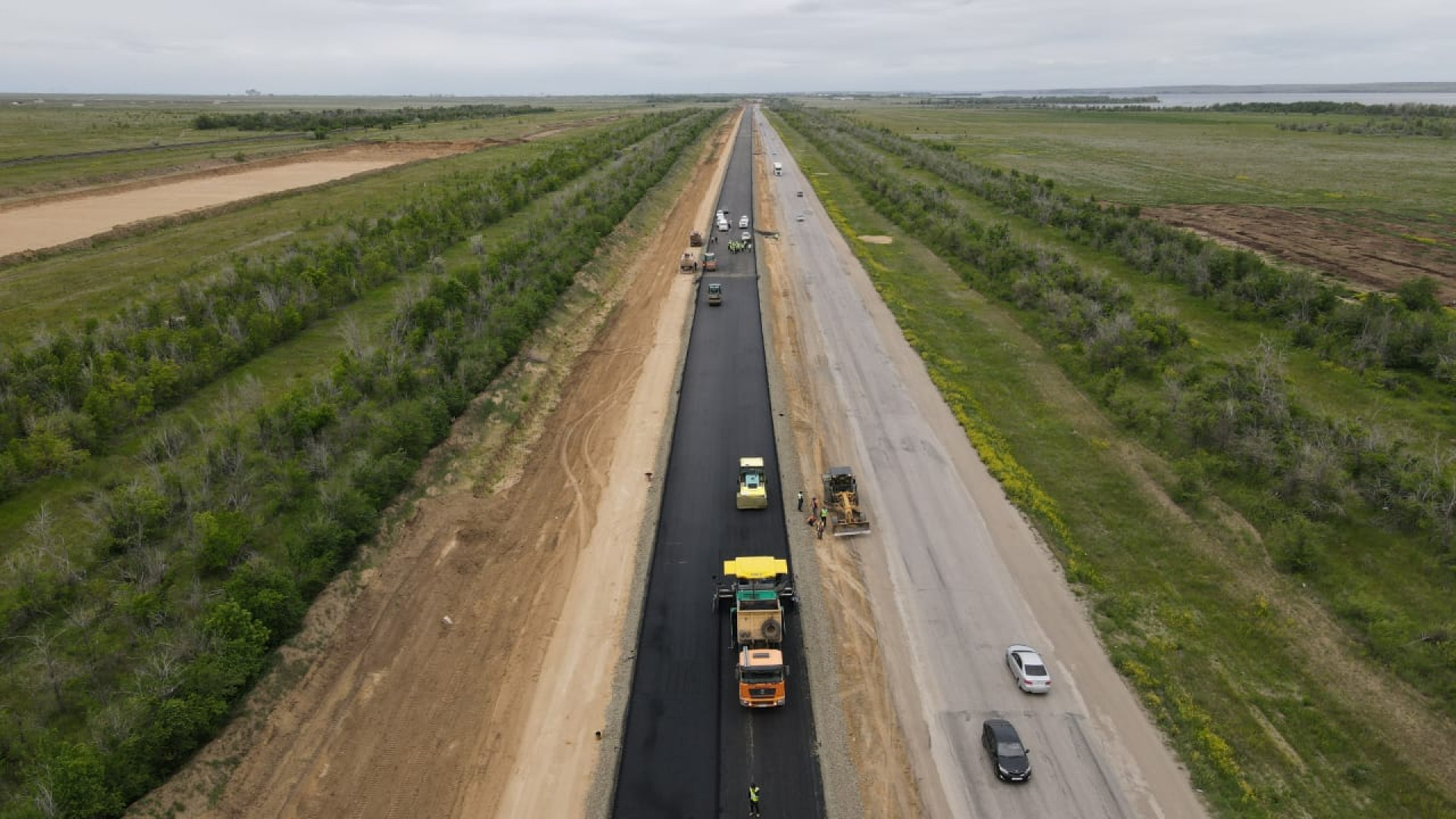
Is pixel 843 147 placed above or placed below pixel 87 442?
above

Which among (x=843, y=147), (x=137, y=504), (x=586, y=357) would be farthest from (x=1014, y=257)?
(x=843, y=147)

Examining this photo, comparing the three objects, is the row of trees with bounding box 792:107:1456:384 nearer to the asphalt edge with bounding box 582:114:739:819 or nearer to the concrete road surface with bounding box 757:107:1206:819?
the concrete road surface with bounding box 757:107:1206:819

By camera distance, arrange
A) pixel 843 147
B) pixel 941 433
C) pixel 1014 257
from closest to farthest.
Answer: pixel 941 433
pixel 1014 257
pixel 843 147

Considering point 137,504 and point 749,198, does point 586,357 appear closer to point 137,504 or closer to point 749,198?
point 137,504

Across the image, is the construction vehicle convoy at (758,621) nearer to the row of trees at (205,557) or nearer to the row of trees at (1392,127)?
A: the row of trees at (205,557)

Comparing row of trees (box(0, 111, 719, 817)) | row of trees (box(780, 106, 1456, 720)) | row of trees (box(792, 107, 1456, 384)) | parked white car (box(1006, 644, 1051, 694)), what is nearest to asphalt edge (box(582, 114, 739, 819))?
row of trees (box(0, 111, 719, 817))

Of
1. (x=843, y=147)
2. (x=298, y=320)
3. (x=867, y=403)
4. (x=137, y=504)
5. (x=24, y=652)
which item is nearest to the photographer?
(x=24, y=652)
